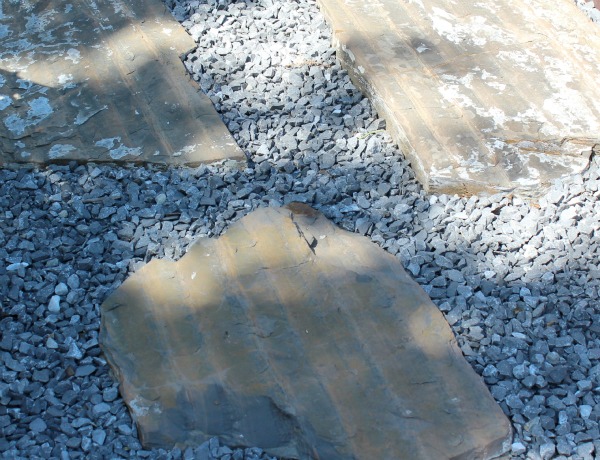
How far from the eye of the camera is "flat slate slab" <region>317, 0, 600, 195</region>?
310 centimetres

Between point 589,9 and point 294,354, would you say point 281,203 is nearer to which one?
point 294,354

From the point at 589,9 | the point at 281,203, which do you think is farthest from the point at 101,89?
the point at 589,9

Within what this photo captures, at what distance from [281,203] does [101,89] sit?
106 centimetres

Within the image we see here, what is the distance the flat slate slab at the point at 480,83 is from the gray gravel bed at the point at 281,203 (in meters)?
0.09

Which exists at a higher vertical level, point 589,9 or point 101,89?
point 101,89

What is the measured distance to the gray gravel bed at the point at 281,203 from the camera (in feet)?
7.59

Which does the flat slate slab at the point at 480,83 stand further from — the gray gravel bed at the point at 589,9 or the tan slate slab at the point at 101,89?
the tan slate slab at the point at 101,89

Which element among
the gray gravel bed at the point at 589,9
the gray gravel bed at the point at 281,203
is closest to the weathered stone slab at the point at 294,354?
the gray gravel bed at the point at 281,203

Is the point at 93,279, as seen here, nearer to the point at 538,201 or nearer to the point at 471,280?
the point at 471,280

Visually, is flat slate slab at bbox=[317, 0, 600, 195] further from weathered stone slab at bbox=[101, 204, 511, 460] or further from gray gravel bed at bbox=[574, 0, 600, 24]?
Result: weathered stone slab at bbox=[101, 204, 511, 460]

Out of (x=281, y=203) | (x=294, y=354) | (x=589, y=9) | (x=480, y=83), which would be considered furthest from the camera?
(x=589, y=9)

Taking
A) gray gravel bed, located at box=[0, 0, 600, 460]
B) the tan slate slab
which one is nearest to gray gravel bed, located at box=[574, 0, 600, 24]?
gray gravel bed, located at box=[0, 0, 600, 460]

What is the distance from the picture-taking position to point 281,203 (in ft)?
9.86

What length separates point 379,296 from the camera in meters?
2.59
